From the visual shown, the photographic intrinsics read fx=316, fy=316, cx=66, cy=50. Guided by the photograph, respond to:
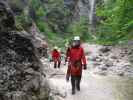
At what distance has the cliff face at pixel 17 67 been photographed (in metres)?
6.02

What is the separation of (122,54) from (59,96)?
14486 millimetres

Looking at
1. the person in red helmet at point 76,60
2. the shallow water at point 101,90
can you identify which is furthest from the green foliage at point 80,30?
the person in red helmet at point 76,60

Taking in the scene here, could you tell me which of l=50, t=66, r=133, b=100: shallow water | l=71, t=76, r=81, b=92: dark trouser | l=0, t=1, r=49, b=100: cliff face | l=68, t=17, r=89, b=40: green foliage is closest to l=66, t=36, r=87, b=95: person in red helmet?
l=71, t=76, r=81, b=92: dark trouser

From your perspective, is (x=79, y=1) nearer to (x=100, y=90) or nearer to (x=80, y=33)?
(x=80, y=33)

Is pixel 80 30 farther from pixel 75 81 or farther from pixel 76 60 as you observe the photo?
pixel 76 60

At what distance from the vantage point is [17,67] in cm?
627

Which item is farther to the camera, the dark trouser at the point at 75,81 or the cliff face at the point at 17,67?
the dark trouser at the point at 75,81

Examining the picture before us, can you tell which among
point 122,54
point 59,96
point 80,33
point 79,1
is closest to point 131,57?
point 122,54

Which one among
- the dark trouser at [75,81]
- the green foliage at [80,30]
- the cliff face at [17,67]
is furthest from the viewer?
the green foliage at [80,30]

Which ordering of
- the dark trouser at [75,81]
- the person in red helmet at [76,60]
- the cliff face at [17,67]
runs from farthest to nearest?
the dark trouser at [75,81] → the person in red helmet at [76,60] → the cliff face at [17,67]

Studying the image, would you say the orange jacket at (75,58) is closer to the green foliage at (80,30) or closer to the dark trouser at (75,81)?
the dark trouser at (75,81)

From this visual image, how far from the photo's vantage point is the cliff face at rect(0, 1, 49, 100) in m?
6.02

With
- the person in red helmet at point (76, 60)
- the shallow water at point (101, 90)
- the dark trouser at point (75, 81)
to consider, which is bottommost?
the shallow water at point (101, 90)

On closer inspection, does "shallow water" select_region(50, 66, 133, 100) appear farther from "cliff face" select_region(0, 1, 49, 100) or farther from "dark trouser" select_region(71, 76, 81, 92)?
"cliff face" select_region(0, 1, 49, 100)
